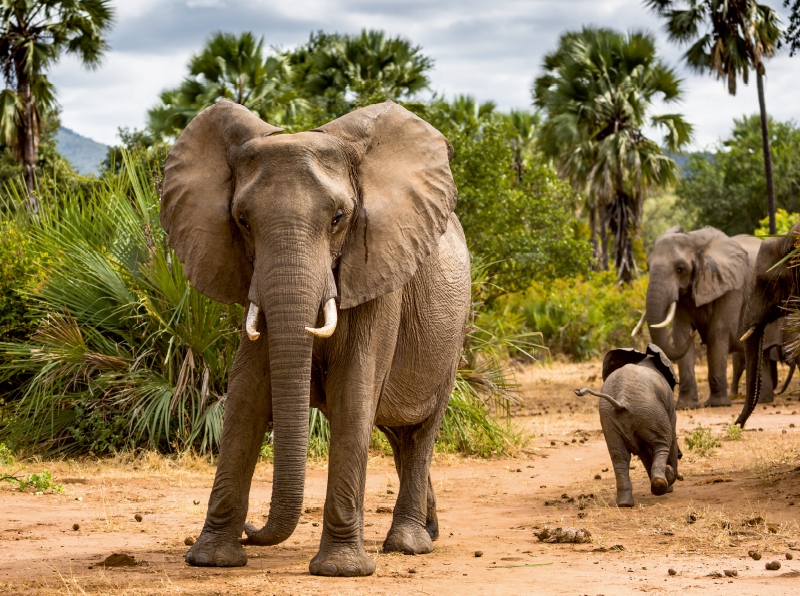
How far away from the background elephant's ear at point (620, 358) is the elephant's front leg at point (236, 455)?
14.2ft

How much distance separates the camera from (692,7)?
2591 centimetres

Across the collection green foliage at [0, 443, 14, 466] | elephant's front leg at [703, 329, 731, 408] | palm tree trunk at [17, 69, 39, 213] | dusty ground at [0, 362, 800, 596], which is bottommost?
dusty ground at [0, 362, 800, 596]

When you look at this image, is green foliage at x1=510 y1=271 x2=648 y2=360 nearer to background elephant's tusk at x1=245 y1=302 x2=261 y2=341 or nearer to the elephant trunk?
the elephant trunk

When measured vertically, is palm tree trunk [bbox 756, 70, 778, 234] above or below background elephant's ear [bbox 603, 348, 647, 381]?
above

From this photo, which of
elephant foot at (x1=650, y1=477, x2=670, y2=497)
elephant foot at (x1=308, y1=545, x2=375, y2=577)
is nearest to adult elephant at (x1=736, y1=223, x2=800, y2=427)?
elephant foot at (x1=650, y1=477, x2=670, y2=497)

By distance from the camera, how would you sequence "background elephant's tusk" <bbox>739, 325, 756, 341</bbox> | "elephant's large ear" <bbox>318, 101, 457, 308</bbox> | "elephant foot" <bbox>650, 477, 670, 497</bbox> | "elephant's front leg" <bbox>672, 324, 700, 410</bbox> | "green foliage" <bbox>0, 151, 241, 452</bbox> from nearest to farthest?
"elephant's large ear" <bbox>318, 101, 457, 308</bbox> → "elephant foot" <bbox>650, 477, 670, 497</bbox> → "background elephant's tusk" <bbox>739, 325, 756, 341</bbox> → "green foliage" <bbox>0, 151, 241, 452</bbox> → "elephant's front leg" <bbox>672, 324, 700, 410</bbox>

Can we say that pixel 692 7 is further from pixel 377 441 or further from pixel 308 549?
pixel 308 549

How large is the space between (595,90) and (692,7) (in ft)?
18.5

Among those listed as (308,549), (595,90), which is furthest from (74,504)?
(595,90)

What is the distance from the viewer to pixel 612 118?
31.4m

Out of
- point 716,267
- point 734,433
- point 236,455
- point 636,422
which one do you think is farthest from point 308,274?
point 716,267

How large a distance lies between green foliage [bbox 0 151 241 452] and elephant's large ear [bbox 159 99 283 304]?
473cm

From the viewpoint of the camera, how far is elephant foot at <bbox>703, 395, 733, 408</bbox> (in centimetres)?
1631

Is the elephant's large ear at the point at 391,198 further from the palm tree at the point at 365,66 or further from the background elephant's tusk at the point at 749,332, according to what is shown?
the palm tree at the point at 365,66
